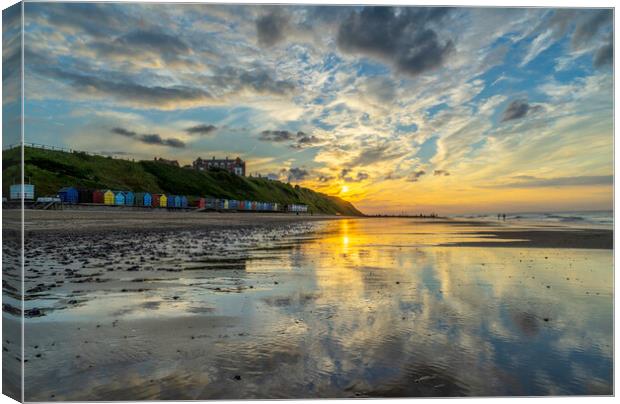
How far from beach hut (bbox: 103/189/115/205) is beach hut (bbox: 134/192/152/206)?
5.55m

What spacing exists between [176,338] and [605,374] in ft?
23.8

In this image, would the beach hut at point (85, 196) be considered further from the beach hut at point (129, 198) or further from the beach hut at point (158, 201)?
the beach hut at point (158, 201)

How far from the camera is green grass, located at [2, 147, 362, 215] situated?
10199cm

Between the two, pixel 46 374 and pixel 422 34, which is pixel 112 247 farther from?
pixel 422 34

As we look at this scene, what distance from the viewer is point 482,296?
10.7m

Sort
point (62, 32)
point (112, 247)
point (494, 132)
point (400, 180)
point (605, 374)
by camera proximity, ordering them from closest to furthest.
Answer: point (605, 374) → point (62, 32) → point (494, 132) → point (400, 180) → point (112, 247)

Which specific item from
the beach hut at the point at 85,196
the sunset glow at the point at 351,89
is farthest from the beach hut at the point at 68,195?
the sunset glow at the point at 351,89

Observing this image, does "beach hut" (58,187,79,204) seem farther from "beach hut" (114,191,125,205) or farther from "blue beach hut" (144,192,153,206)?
"blue beach hut" (144,192,153,206)

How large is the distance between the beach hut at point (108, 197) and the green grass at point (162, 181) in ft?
32.7

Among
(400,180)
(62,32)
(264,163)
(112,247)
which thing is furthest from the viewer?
(112,247)

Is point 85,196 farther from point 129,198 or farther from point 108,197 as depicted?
point 129,198

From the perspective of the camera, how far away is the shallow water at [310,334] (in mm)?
6035

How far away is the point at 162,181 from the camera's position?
153 m

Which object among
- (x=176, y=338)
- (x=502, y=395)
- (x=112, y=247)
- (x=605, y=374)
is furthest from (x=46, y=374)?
(x=112, y=247)
